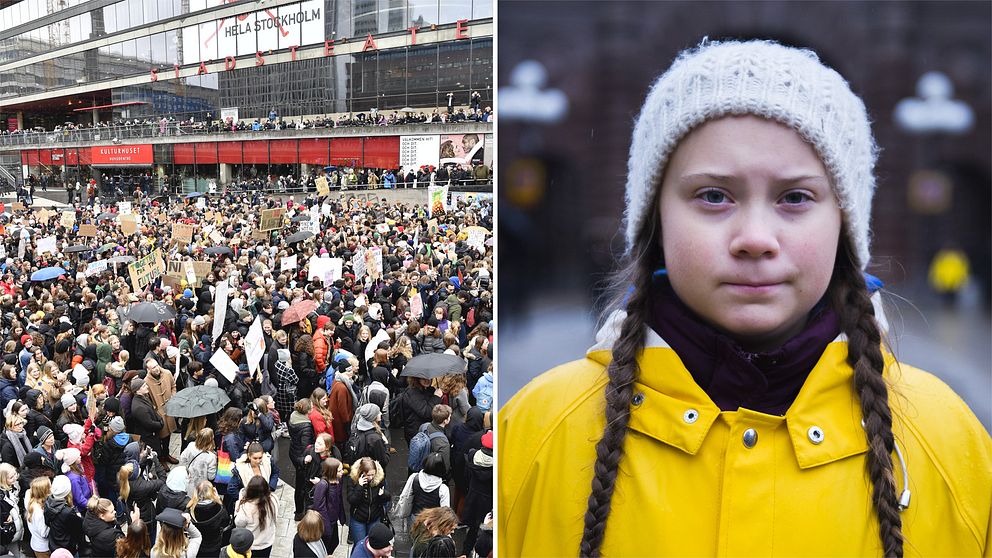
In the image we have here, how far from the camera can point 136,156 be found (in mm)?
45375

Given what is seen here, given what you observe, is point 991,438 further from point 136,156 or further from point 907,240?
point 136,156

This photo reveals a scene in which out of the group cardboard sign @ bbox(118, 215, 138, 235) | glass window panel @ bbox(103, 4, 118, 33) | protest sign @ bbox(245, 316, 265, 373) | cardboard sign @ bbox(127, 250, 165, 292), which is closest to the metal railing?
glass window panel @ bbox(103, 4, 118, 33)

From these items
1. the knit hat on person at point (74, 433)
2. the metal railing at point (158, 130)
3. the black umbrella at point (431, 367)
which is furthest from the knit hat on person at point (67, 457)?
the metal railing at point (158, 130)

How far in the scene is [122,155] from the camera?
45.9 m

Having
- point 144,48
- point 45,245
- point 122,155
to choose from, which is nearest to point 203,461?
point 45,245

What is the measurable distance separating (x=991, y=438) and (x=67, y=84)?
62.5 m

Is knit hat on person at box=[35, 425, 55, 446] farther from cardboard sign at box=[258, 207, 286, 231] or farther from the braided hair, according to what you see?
cardboard sign at box=[258, 207, 286, 231]

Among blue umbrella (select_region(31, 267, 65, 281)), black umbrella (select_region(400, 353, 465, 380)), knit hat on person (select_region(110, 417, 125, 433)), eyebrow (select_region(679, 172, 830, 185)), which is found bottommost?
knit hat on person (select_region(110, 417, 125, 433))

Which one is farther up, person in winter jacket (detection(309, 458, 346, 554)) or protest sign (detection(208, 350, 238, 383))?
protest sign (detection(208, 350, 238, 383))

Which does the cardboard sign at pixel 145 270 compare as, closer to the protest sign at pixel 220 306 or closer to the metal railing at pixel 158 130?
the protest sign at pixel 220 306

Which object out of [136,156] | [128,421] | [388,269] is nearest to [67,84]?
[136,156]

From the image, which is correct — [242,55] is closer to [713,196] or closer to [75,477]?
[75,477]

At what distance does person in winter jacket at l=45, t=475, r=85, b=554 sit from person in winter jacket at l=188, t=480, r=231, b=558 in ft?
3.31

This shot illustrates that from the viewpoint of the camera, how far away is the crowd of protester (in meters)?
4.91
